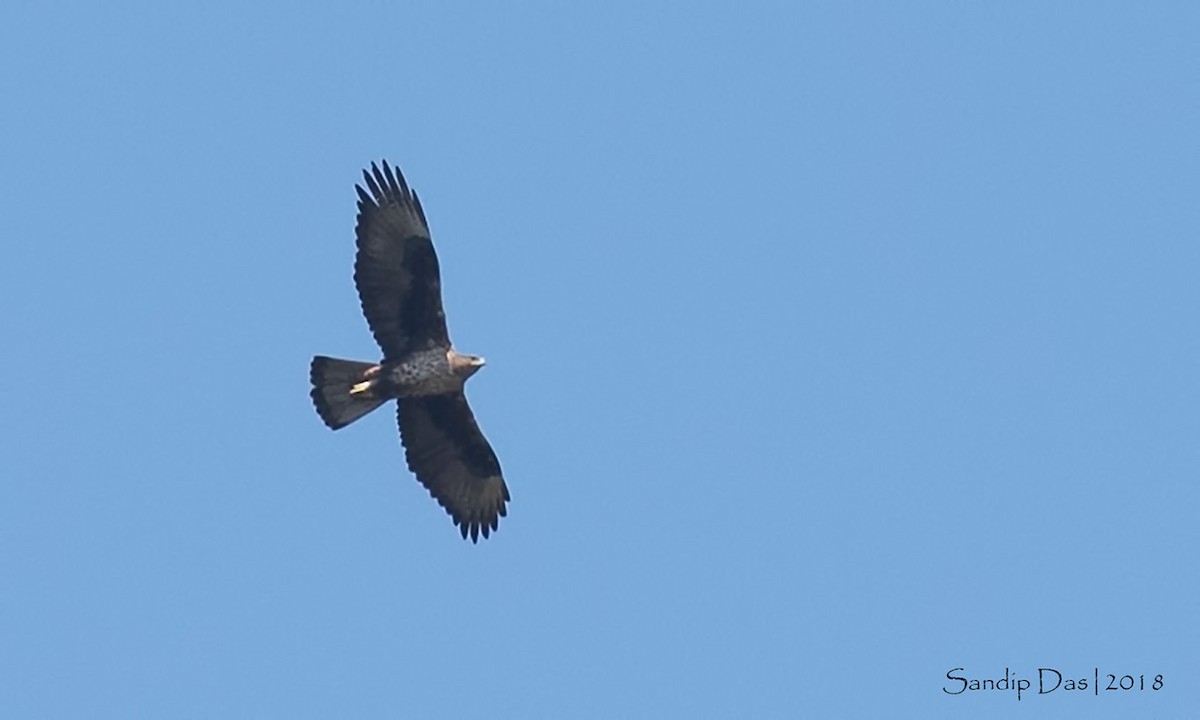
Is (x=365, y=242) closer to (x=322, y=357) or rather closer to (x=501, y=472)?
(x=322, y=357)

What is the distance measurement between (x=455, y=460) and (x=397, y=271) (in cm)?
236

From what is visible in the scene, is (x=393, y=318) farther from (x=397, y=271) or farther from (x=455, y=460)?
(x=455, y=460)

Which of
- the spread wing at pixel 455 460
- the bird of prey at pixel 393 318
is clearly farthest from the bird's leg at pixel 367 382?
the spread wing at pixel 455 460

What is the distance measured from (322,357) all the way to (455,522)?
2510 millimetres

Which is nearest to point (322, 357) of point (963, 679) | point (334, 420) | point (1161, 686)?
point (334, 420)

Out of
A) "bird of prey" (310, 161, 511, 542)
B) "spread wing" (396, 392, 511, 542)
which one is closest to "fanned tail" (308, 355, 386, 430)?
"bird of prey" (310, 161, 511, 542)

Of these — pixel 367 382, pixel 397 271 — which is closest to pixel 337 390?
pixel 367 382

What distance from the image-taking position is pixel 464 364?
25234 millimetres

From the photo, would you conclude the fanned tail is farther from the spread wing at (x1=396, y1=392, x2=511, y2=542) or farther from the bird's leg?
the spread wing at (x1=396, y1=392, x2=511, y2=542)

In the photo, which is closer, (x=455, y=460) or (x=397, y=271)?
(x=397, y=271)

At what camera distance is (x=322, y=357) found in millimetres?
25078

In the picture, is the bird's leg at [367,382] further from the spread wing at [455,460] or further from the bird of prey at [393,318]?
the spread wing at [455,460]

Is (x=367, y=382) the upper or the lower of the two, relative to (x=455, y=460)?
upper

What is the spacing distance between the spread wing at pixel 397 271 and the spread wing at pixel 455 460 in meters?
0.83
